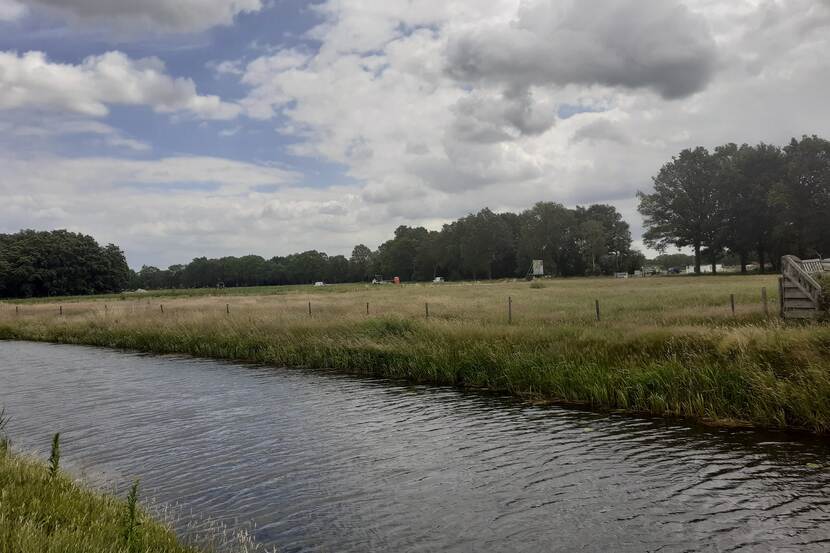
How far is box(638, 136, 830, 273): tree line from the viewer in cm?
7350

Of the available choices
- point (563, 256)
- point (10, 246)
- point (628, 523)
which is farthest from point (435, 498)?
point (10, 246)

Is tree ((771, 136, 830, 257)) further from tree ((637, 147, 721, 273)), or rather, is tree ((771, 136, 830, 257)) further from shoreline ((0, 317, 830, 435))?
shoreline ((0, 317, 830, 435))

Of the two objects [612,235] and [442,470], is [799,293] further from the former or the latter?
[612,235]

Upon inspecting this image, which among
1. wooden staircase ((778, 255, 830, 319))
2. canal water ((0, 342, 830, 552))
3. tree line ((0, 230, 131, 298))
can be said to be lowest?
canal water ((0, 342, 830, 552))

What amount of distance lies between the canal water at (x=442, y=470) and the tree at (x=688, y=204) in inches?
3257

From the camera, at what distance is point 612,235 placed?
142 m

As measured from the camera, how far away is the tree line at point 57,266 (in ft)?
411

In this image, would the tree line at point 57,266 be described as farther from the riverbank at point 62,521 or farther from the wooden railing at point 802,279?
the wooden railing at point 802,279

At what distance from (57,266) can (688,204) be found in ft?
438

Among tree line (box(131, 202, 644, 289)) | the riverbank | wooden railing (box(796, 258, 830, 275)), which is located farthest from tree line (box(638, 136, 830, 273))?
the riverbank

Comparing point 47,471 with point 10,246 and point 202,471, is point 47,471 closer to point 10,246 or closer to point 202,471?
point 202,471

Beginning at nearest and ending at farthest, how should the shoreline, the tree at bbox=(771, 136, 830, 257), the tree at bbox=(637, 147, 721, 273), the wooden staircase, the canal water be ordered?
the canal water
the shoreline
the wooden staircase
the tree at bbox=(771, 136, 830, 257)
the tree at bbox=(637, 147, 721, 273)

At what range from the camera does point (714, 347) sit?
16609mm

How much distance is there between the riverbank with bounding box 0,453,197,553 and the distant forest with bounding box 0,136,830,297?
6462 centimetres
